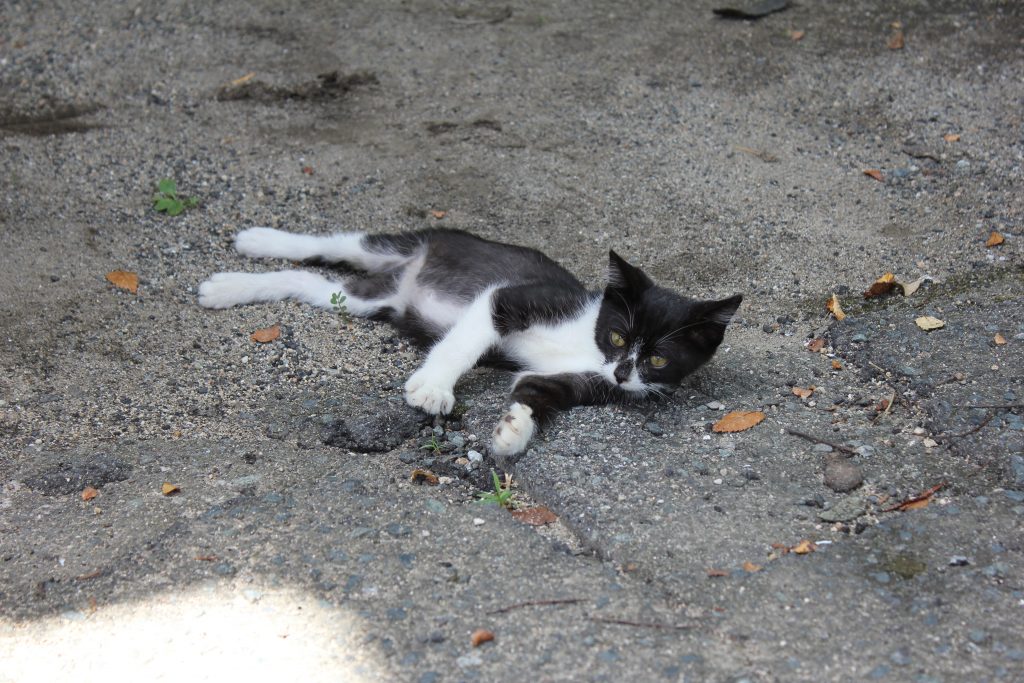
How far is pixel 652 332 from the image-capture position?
3.45 m

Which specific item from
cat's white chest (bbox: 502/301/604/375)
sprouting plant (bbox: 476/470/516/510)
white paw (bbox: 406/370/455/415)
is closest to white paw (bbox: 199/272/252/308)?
white paw (bbox: 406/370/455/415)

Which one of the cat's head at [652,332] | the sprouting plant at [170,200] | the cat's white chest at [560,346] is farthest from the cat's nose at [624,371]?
the sprouting plant at [170,200]

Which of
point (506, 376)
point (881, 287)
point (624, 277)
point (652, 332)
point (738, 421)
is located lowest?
point (506, 376)

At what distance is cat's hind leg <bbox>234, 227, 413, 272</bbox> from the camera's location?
14.2ft

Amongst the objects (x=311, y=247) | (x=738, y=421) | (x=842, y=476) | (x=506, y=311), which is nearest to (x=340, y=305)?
(x=311, y=247)

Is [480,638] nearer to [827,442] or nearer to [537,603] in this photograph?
[537,603]

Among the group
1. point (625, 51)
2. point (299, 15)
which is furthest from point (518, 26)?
point (299, 15)

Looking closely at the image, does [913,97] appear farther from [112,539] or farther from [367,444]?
[112,539]

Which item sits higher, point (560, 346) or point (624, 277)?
point (624, 277)

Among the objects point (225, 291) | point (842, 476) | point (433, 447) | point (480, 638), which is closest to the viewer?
point (480, 638)

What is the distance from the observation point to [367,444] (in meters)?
3.34

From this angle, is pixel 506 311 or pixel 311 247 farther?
pixel 311 247

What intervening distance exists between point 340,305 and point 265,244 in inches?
21.7

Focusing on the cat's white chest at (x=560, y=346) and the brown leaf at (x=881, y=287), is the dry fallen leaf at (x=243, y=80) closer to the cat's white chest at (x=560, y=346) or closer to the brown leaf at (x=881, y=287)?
the cat's white chest at (x=560, y=346)
